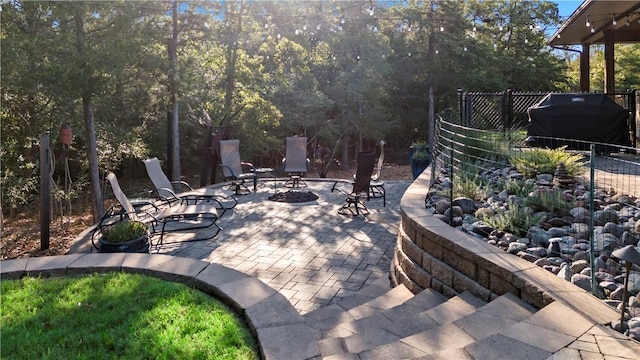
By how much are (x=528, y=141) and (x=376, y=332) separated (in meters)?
5.88

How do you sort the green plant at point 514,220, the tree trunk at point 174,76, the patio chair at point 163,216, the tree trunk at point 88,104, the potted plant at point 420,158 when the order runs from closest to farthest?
the green plant at point 514,220, the patio chair at point 163,216, the tree trunk at point 88,104, the potted plant at point 420,158, the tree trunk at point 174,76

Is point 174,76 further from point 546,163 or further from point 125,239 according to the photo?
point 546,163

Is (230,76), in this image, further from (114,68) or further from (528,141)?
(528,141)

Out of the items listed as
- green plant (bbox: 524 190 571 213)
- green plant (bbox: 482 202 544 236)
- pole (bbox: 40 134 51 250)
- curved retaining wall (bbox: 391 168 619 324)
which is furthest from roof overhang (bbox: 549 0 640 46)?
pole (bbox: 40 134 51 250)

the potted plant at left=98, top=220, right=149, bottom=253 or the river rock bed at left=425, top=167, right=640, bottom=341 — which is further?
the potted plant at left=98, top=220, right=149, bottom=253

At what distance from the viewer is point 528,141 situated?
24.1 ft

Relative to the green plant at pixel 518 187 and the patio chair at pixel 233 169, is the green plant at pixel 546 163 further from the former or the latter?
the patio chair at pixel 233 169

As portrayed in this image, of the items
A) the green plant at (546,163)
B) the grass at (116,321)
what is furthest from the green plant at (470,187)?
the grass at (116,321)

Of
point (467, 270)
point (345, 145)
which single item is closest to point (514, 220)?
point (467, 270)

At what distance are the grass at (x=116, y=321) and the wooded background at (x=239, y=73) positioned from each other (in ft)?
17.7

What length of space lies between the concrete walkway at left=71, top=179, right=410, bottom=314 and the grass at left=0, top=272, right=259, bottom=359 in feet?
2.80

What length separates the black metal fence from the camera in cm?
913

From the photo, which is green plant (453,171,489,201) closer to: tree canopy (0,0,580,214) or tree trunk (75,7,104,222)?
tree canopy (0,0,580,214)

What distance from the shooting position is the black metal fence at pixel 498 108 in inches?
360
